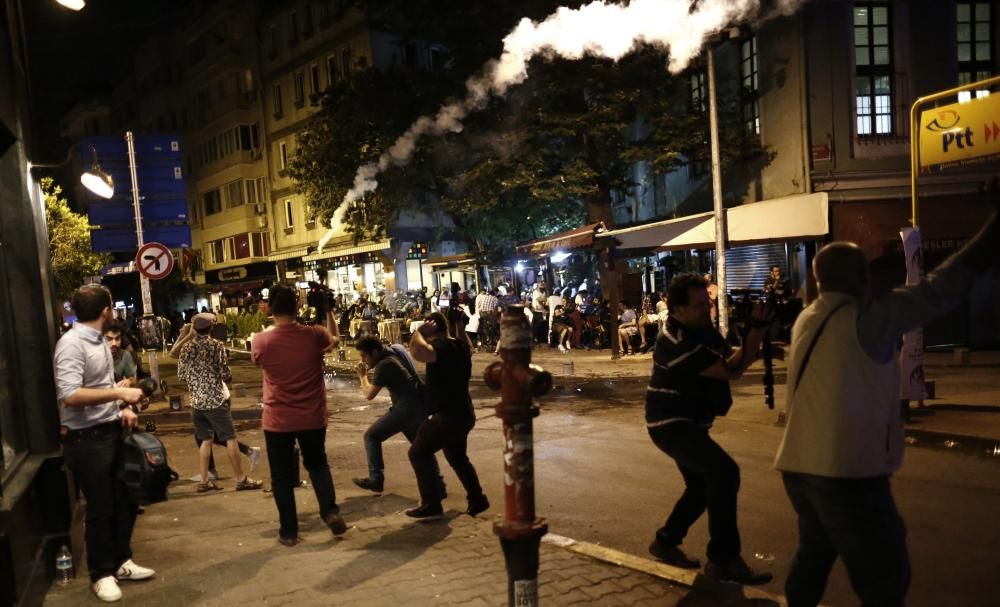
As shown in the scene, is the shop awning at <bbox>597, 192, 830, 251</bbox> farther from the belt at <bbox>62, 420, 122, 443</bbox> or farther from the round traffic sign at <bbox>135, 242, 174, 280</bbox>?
the belt at <bbox>62, 420, 122, 443</bbox>

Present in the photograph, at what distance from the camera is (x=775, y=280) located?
1597 cm

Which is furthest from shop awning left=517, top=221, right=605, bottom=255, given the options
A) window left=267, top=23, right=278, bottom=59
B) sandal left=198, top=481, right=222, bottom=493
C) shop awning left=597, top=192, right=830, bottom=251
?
window left=267, top=23, right=278, bottom=59

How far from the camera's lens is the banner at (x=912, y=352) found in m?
8.96


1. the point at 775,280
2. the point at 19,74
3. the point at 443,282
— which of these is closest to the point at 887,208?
the point at 775,280

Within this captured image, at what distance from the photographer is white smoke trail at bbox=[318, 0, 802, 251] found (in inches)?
630

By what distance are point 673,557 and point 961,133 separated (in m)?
7.85

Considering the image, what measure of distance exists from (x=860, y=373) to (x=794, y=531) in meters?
3.01

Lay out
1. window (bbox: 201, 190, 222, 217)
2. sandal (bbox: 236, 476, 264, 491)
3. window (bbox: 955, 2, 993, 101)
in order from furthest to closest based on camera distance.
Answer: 1. window (bbox: 201, 190, 222, 217)
2. window (bbox: 955, 2, 993, 101)
3. sandal (bbox: 236, 476, 264, 491)

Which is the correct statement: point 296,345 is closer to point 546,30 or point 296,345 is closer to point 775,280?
point 775,280

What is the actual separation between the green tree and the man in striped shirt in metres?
28.0

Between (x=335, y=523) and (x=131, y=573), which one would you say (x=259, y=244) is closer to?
(x=335, y=523)

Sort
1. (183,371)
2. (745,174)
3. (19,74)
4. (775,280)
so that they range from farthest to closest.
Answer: (745,174) < (775,280) < (183,371) < (19,74)

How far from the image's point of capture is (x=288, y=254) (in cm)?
3912

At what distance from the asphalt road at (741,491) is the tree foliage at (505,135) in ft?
29.9
